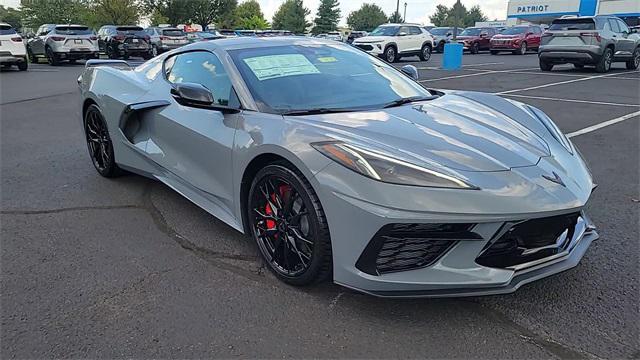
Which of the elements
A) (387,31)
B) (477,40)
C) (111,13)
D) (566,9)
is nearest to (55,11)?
(111,13)

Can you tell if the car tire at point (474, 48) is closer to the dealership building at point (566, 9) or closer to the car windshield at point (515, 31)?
the car windshield at point (515, 31)

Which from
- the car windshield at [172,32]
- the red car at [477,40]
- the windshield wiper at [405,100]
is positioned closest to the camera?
the windshield wiper at [405,100]

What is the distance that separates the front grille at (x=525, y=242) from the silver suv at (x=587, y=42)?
14159mm

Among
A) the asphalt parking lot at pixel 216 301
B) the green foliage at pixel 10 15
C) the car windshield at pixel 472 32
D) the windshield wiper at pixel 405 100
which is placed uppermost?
the green foliage at pixel 10 15

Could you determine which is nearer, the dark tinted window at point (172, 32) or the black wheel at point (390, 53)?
the black wheel at point (390, 53)

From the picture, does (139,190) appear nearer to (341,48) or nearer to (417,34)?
(341,48)

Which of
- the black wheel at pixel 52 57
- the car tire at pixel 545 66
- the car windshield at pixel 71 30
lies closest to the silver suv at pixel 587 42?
the car tire at pixel 545 66

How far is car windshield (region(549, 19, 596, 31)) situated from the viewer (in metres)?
14.4

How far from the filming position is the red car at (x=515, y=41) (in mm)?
27359

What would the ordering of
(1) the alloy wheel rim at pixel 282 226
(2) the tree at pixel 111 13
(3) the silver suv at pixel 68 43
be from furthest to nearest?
1. (2) the tree at pixel 111 13
2. (3) the silver suv at pixel 68 43
3. (1) the alloy wheel rim at pixel 282 226

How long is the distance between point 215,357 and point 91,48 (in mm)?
20355

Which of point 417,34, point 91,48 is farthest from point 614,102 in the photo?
point 91,48

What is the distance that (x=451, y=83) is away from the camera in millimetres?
13055

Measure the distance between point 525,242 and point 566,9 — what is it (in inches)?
2357
